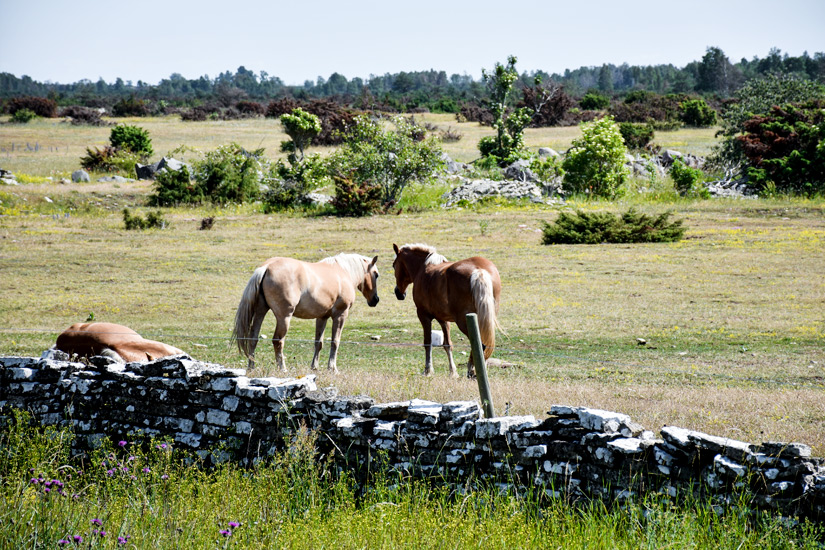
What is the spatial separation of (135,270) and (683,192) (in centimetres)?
2854

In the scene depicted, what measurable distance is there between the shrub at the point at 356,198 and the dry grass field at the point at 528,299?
1.36 meters

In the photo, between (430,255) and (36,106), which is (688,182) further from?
(36,106)

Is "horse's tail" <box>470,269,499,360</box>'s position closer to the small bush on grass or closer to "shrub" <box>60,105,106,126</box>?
the small bush on grass

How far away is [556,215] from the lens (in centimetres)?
3603

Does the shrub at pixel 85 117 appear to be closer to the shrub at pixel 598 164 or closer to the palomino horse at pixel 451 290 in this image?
the shrub at pixel 598 164

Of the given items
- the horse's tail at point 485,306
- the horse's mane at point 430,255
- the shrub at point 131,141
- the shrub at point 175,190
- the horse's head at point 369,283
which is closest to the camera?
the horse's tail at point 485,306

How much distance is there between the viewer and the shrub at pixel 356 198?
1471 inches

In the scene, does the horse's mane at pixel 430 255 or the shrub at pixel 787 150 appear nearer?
the horse's mane at pixel 430 255

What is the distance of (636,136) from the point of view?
58.5 metres

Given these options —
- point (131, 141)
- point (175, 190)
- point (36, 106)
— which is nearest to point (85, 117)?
point (36, 106)

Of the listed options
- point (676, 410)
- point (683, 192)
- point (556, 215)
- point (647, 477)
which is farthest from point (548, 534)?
point (683, 192)

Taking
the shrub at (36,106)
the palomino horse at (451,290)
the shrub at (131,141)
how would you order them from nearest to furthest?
the palomino horse at (451,290) → the shrub at (131,141) → the shrub at (36,106)

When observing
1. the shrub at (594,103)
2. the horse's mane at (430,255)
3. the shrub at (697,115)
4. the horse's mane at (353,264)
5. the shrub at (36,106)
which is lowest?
the horse's mane at (353,264)

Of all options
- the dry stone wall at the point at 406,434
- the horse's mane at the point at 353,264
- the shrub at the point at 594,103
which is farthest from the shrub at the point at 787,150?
the shrub at the point at 594,103
